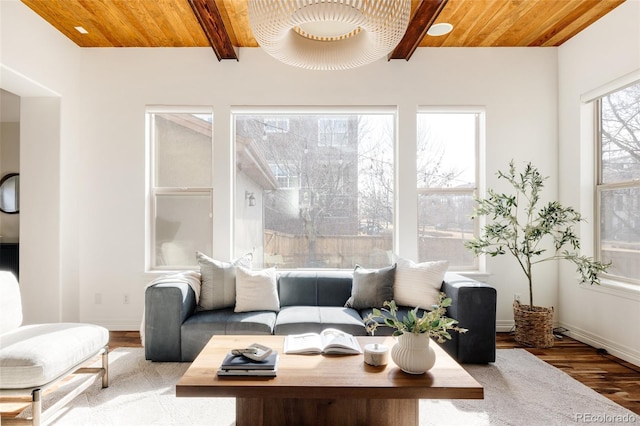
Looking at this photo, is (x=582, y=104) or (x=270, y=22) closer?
(x=270, y=22)

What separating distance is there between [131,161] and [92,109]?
2.24 feet

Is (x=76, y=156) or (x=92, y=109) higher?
(x=92, y=109)

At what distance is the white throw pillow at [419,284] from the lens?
3.11m

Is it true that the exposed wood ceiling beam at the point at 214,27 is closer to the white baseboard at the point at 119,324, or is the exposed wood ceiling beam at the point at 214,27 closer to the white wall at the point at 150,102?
the white wall at the point at 150,102

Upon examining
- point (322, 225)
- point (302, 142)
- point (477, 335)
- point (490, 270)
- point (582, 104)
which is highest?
point (582, 104)

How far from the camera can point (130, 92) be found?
3783 mm

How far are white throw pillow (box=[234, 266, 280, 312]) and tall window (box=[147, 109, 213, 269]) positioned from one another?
94 cm

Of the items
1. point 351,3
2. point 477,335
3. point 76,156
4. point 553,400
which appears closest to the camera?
point 351,3

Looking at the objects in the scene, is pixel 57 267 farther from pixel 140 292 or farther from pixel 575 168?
pixel 575 168

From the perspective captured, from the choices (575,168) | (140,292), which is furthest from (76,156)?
(575,168)

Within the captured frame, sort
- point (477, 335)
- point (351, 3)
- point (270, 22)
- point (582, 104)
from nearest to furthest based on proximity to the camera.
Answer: point (351, 3)
point (270, 22)
point (477, 335)
point (582, 104)

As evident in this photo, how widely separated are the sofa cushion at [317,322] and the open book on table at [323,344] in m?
0.48

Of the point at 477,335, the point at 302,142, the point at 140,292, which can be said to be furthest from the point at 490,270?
the point at 140,292

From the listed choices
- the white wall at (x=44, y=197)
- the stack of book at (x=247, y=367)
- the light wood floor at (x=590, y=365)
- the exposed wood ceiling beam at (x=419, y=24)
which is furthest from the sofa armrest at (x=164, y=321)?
the exposed wood ceiling beam at (x=419, y=24)
